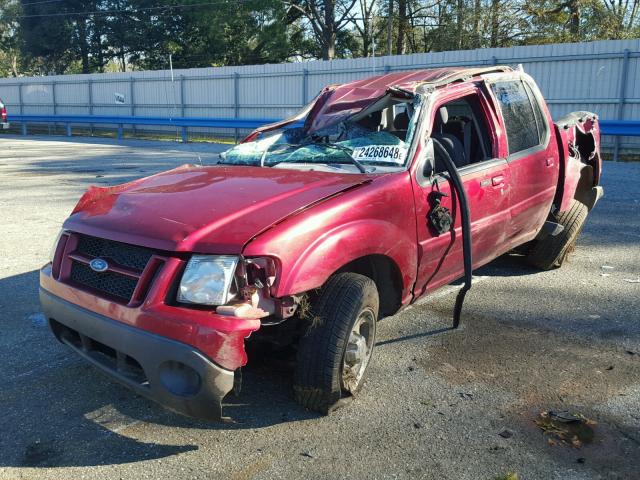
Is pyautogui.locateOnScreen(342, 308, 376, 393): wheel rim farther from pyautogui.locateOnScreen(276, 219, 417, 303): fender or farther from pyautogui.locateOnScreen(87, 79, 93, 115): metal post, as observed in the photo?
pyautogui.locateOnScreen(87, 79, 93, 115): metal post

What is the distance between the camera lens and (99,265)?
10.2ft

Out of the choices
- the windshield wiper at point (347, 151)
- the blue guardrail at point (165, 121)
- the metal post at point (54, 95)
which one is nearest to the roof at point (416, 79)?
the windshield wiper at point (347, 151)

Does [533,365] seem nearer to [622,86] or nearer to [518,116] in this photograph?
[518,116]

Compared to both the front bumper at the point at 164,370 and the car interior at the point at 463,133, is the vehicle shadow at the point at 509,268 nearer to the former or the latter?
the car interior at the point at 463,133

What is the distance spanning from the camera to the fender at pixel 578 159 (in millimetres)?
5566

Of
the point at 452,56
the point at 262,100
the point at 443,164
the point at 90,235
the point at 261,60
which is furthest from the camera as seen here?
the point at 261,60

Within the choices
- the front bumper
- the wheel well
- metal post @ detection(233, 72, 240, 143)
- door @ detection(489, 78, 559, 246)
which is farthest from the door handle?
metal post @ detection(233, 72, 240, 143)

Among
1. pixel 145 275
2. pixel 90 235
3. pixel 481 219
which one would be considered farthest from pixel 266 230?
pixel 481 219

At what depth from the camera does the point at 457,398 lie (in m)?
3.56

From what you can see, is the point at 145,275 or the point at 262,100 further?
the point at 262,100

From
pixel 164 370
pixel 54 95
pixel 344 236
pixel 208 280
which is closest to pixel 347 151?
pixel 344 236

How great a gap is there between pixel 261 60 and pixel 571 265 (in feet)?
116

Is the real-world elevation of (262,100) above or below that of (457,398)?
above

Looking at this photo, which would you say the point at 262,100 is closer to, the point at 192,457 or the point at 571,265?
the point at 571,265
